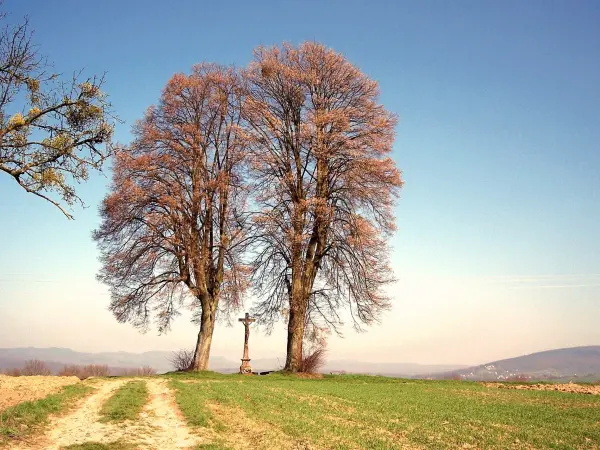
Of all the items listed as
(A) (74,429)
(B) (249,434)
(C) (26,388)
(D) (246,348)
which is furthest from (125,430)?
(D) (246,348)

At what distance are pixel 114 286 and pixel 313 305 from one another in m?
12.1

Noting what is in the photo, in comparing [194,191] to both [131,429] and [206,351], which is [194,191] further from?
[131,429]

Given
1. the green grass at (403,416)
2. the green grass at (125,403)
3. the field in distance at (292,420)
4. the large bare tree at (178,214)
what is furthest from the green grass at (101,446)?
the large bare tree at (178,214)

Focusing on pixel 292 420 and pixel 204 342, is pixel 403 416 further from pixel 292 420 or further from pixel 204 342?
pixel 204 342

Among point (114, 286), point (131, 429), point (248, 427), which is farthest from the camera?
point (114, 286)

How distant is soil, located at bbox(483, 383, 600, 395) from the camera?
2686cm

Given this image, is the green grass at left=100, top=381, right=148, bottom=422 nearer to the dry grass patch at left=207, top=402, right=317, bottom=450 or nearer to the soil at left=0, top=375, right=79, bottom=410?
the soil at left=0, top=375, right=79, bottom=410

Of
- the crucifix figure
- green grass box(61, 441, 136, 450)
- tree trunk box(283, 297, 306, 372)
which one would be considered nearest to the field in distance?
green grass box(61, 441, 136, 450)

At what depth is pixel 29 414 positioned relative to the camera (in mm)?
14117

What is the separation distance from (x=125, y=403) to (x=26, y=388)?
3.95 metres

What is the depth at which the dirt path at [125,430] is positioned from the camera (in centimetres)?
1210

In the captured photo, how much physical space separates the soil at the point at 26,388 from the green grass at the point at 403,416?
4581 mm

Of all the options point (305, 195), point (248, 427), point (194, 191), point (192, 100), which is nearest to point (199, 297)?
point (194, 191)

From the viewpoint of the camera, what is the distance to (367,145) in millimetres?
32906
